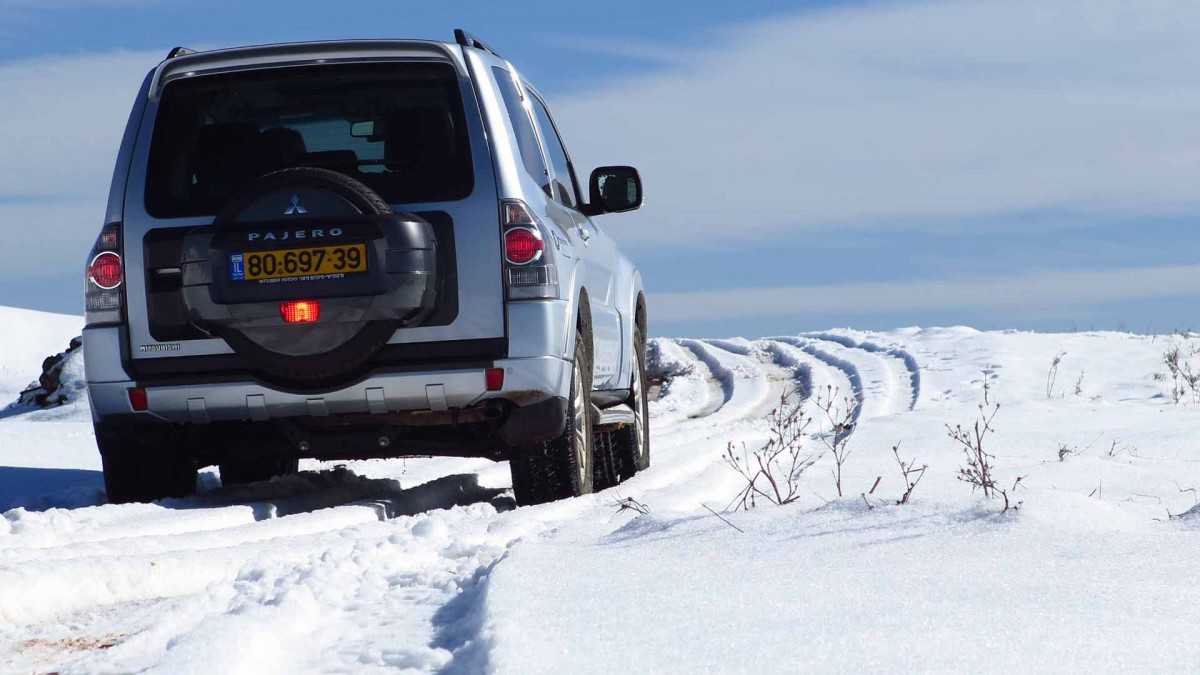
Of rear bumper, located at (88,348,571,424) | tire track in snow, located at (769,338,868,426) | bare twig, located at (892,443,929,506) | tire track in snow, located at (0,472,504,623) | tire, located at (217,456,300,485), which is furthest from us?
tire track in snow, located at (769,338,868,426)

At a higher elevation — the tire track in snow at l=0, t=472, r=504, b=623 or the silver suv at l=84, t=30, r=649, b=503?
the silver suv at l=84, t=30, r=649, b=503

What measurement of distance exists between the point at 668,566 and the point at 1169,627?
1.26 metres

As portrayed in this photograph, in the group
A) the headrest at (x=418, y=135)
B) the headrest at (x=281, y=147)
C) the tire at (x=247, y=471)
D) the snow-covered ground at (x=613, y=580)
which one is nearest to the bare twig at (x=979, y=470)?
the snow-covered ground at (x=613, y=580)

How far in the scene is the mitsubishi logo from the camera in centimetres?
531

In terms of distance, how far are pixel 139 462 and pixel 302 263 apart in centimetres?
129

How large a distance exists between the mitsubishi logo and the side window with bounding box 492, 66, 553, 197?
1.00 metres

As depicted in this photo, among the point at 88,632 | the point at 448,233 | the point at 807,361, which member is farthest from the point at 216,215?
the point at 807,361

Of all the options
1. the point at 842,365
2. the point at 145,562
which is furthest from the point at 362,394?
the point at 842,365

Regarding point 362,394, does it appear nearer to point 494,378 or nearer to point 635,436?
point 494,378

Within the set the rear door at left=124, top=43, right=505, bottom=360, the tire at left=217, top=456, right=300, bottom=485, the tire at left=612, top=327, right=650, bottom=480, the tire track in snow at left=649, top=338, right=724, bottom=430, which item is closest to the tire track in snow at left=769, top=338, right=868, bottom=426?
the tire track in snow at left=649, top=338, right=724, bottom=430

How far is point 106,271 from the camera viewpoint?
561cm

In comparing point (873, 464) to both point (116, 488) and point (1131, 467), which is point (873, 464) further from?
point (116, 488)

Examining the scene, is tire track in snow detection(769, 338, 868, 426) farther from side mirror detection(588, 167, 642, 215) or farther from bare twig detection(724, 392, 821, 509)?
side mirror detection(588, 167, 642, 215)

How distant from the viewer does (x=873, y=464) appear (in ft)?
23.8
